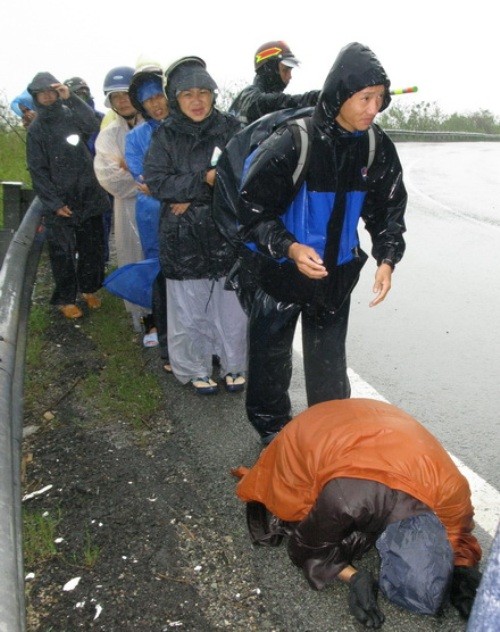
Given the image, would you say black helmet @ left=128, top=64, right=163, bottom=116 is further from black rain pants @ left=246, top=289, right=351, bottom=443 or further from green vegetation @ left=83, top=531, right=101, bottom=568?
green vegetation @ left=83, top=531, right=101, bottom=568

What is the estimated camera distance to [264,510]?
2.98 meters

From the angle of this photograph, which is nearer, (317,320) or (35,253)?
(317,320)

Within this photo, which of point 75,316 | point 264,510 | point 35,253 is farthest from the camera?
point 75,316

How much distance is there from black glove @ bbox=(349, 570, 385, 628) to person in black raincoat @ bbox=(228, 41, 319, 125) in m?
3.53

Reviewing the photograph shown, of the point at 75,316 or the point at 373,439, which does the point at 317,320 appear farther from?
the point at 75,316

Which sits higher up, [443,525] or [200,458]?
[443,525]

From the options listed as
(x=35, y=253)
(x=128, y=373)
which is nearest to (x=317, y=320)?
(x=128, y=373)

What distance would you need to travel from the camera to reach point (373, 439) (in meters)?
2.66

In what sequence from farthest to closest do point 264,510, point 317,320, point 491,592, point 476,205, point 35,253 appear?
point 476,205
point 35,253
point 317,320
point 264,510
point 491,592

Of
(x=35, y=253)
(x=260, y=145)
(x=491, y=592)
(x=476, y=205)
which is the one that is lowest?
(x=476, y=205)

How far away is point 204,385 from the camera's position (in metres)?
4.18


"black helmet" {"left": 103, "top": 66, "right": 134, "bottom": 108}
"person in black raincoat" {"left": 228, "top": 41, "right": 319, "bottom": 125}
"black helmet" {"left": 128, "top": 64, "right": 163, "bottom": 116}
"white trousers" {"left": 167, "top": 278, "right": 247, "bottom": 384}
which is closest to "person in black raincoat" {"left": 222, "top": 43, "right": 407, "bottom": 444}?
"white trousers" {"left": 167, "top": 278, "right": 247, "bottom": 384}

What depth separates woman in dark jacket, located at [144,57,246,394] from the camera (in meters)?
3.91

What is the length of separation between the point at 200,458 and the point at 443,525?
1318 millimetres
